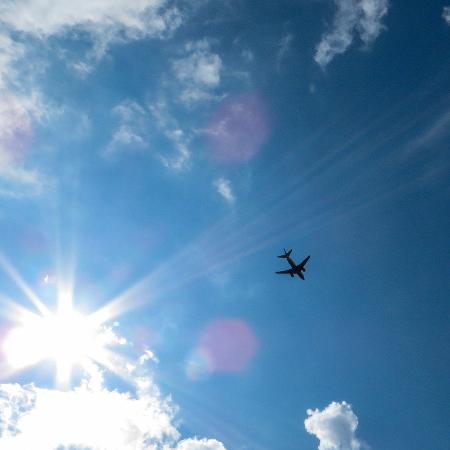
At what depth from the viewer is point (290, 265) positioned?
133 metres
